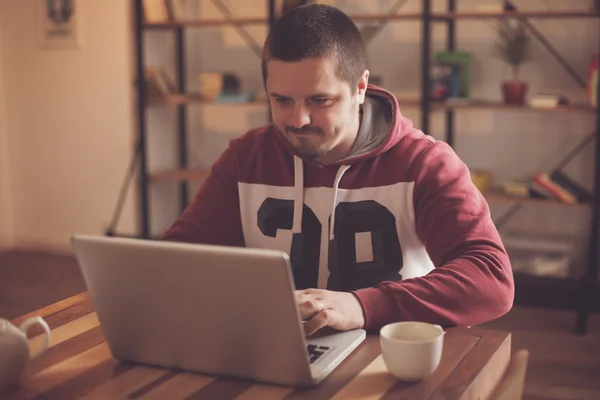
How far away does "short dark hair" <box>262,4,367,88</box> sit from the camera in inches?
62.7

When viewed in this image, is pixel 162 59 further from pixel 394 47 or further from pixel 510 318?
pixel 510 318

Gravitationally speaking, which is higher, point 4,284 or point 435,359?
point 435,359

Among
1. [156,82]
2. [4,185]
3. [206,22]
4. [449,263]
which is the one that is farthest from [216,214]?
[4,185]

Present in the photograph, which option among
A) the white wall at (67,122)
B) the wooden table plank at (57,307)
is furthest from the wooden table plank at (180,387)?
the white wall at (67,122)

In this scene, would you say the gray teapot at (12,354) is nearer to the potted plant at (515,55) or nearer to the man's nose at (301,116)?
the man's nose at (301,116)

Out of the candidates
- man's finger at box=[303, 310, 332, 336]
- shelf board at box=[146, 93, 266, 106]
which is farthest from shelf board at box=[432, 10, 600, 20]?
man's finger at box=[303, 310, 332, 336]

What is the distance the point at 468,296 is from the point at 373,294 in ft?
0.58

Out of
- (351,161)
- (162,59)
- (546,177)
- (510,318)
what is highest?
(162,59)

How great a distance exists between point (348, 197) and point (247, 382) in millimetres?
684

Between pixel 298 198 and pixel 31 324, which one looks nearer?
pixel 31 324

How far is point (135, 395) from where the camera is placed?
111 cm

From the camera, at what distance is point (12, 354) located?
1.14 meters

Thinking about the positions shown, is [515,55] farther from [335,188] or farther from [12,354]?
[12,354]

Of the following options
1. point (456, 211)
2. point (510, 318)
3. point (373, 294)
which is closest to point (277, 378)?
point (373, 294)
